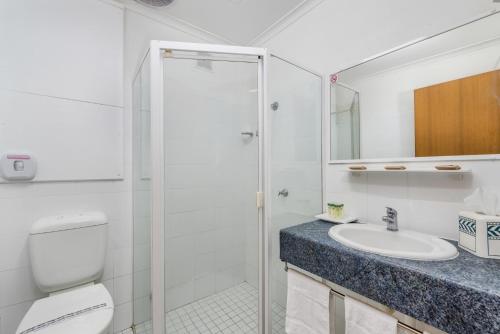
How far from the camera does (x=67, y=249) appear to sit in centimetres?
126

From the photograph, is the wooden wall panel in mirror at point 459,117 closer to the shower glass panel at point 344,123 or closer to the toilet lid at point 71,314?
the shower glass panel at point 344,123

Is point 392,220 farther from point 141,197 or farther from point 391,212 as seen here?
point 141,197

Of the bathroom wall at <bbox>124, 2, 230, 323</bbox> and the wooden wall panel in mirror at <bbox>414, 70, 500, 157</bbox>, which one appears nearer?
the wooden wall panel in mirror at <bbox>414, 70, 500, 157</bbox>

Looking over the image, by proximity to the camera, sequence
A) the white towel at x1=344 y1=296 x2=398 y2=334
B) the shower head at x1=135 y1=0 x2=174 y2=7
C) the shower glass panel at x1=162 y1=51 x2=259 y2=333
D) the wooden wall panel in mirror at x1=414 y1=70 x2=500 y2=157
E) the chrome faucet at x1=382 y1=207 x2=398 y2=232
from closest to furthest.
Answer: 1. the white towel at x1=344 y1=296 x2=398 y2=334
2. the wooden wall panel in mirror at x1=414 y1=70 x2=500 y2=157
3. the chrome faucet at x1=382 y1=207 x2=398 y2=232
4. the shower glass panel at x1=162 y1=51 x2=259 y2=333
5. the shower head at x1=135 y1=0 x2=174 y2=7

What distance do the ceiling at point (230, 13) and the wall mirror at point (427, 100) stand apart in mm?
798

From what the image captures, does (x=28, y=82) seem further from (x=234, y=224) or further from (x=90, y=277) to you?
(x=234, y=224)

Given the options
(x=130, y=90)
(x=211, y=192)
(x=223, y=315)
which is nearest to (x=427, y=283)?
(x=211, y=192)

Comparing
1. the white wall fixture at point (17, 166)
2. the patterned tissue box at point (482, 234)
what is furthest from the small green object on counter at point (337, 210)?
the white wall fixture at point (17, 166)

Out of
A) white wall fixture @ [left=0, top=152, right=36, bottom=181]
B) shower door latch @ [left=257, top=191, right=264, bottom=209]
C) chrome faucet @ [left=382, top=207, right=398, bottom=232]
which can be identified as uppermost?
white wall fixture @ [left=0, top=152, right=36, bottom=181]

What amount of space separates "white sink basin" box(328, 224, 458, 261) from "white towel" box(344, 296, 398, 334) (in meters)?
0.21

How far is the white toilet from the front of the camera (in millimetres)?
979

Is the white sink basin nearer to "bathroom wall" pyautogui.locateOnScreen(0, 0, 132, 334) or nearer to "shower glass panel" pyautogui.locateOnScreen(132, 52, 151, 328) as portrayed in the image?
"shower glass panel" pyautogui.locateOnScreen(132, 52, 151, 328)

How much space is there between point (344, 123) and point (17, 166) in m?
1.99

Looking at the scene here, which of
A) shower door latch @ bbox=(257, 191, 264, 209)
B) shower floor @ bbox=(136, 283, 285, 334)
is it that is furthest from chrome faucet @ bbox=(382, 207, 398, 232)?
shower floor @ bbox=(136, 283, 285, 334)
